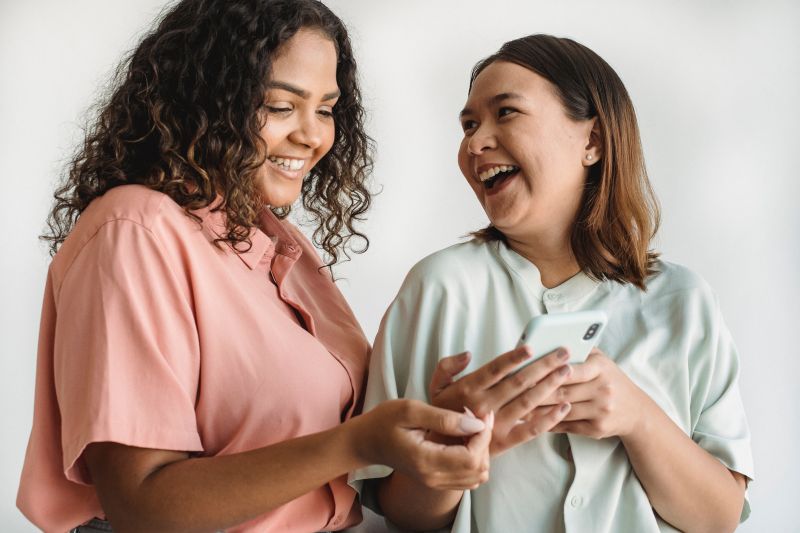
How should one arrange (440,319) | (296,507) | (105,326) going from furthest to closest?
(440,319)
(296,507)
(105,326)

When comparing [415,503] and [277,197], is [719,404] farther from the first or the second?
[277,197]

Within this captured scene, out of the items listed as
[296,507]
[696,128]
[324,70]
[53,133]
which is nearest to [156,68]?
[324,70]

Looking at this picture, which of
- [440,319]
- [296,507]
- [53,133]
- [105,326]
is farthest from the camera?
[53,133]

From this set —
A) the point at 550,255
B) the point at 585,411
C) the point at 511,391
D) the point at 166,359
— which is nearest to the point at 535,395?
the point at 511,391

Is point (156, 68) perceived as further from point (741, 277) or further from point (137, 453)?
point (741, 277)

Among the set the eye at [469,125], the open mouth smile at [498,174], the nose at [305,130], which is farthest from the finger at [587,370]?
the nose at [305,130]

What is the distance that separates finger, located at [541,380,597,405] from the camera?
5.65ft

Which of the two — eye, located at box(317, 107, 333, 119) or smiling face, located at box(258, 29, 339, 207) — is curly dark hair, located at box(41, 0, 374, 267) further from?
eye, located at box(317, 107, 333, 119)

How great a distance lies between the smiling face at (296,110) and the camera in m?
1.94

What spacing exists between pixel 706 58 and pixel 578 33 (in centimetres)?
43

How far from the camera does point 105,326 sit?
1.60 metres

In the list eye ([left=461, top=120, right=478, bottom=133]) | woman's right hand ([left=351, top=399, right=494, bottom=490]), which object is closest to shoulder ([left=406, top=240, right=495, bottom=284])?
eye ([left=461, top=120, right=478, bottom=133])

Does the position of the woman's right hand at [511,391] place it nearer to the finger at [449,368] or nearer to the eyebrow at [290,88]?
the finger at [449,368]

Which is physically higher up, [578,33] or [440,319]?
[578,33]
